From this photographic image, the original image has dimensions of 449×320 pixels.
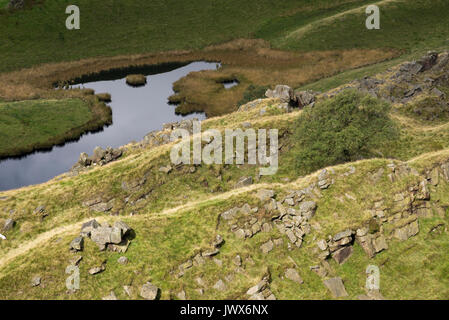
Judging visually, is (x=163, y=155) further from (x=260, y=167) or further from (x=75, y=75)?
(x=75, y=75)

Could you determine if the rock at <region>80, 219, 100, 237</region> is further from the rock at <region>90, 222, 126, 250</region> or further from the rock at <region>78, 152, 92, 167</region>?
the rock at <region>78, 152, 92, 167</region>

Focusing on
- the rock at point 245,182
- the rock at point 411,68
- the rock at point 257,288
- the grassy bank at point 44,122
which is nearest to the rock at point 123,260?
the rock at point 257,288

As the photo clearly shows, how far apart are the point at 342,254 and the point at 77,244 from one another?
62.1 feet

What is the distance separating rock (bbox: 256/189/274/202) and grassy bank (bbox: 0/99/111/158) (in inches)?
1923

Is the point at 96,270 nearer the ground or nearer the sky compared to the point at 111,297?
nearer the sky

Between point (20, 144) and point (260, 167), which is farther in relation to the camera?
point (20, 144)

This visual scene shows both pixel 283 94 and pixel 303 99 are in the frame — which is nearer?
pixel 283 94

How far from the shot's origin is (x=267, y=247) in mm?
27078

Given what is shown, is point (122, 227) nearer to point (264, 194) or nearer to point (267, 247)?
point (267, 247)

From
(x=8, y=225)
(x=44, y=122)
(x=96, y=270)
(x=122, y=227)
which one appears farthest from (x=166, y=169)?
(x=44, y=122)

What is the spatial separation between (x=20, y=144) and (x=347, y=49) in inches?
3182
